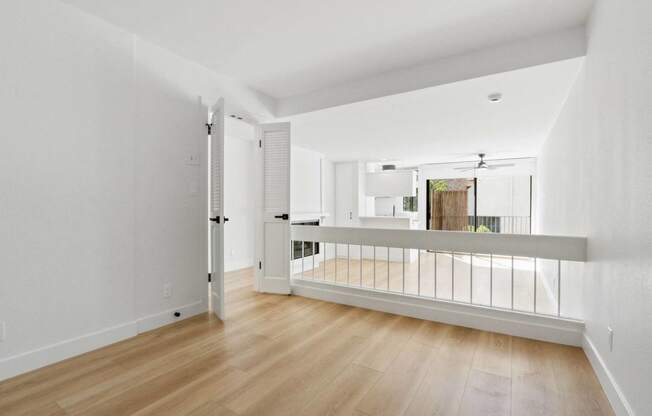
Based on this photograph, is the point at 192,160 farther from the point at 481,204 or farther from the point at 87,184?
the point at 481,204

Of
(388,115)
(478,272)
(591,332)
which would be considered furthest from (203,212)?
(478,272)

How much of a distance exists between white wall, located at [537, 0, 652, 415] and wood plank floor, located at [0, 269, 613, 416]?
36 cm

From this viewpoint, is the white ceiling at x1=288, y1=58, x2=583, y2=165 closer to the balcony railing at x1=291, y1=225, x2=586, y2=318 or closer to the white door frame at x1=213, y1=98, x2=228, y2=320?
the white door frame at x1=213, y1=98, x2=228, y2=320

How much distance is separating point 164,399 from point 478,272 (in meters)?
5.39

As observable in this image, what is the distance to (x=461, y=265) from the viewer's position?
6359mm

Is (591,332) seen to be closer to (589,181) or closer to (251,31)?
(589,181)

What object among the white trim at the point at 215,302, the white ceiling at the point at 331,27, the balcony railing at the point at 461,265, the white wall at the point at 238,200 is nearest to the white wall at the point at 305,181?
the white wall at the point at 238,200

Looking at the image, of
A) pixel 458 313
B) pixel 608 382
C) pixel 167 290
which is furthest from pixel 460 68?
pixel 167 290

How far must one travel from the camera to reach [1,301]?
6.32ft

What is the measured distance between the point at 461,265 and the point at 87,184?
626 cm

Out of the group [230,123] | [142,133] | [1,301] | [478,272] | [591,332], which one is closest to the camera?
[1,301]

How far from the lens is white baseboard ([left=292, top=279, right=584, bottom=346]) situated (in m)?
2.47

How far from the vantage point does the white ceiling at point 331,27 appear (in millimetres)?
2188

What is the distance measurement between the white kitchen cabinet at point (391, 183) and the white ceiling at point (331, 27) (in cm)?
469
